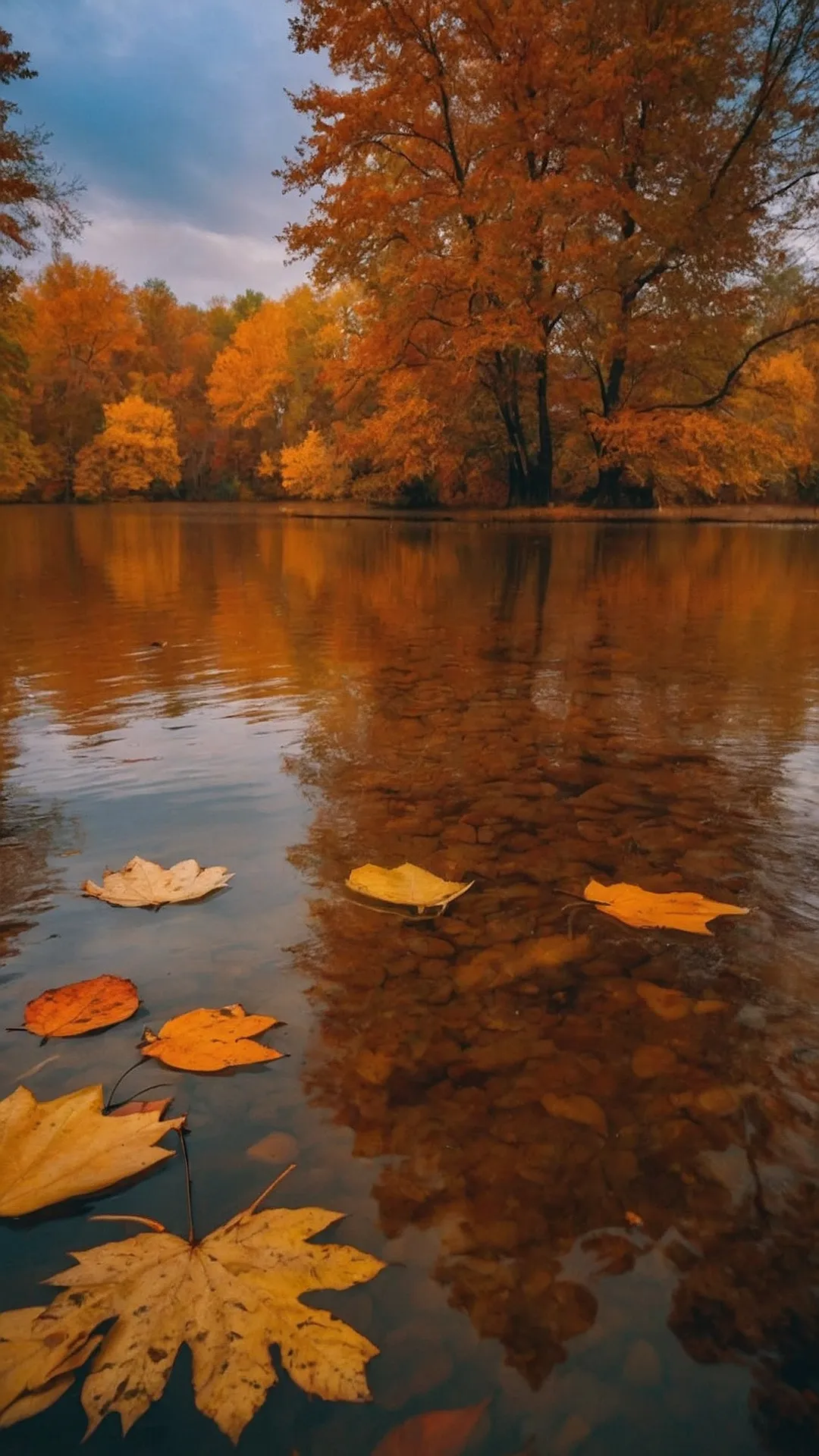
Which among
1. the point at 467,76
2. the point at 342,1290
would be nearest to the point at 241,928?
the point at 342,1290

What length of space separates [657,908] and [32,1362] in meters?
1.32

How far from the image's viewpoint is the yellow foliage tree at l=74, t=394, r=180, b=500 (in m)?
39.0

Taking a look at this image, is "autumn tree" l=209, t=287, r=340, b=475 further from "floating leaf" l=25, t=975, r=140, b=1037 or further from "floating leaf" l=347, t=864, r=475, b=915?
"floating leaf" l=25, t=975, r=140, b=1037

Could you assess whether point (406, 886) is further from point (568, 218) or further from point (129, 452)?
point (129, 452)

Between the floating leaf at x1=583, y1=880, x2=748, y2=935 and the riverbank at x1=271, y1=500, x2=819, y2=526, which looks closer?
the floating leaf at x1=583, y1=880, x2=748, y2=935

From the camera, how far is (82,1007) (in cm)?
140

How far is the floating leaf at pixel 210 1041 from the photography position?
1.27 m

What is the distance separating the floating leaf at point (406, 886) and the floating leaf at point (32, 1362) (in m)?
1.02

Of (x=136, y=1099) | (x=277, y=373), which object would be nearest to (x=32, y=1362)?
(x=136, y=1099)

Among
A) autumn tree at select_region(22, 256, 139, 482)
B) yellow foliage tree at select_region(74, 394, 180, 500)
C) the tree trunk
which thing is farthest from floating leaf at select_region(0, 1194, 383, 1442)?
autumn tree at select_region(22, 256, 139, 482)

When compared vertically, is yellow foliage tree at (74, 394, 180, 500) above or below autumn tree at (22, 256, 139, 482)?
below

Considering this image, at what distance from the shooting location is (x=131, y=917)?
1.74 meters

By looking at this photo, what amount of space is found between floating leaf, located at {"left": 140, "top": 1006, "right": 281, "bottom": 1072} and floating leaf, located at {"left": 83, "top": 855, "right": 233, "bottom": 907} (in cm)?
46

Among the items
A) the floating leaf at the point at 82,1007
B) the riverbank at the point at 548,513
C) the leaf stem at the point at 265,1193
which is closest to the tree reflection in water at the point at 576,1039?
the leaf stem at the point at 265,1193
